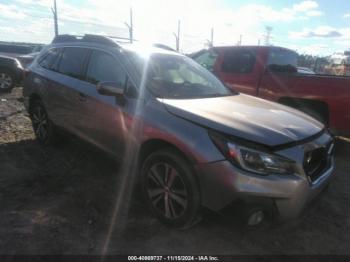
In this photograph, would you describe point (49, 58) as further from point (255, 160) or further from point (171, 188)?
point (255, 160)

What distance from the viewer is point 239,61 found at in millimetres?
6723

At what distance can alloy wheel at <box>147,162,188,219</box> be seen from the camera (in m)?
3.05

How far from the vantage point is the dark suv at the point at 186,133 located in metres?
2.70

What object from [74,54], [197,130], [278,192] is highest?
[74,54]

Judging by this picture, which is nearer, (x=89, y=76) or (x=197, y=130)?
(x=197, y=130)

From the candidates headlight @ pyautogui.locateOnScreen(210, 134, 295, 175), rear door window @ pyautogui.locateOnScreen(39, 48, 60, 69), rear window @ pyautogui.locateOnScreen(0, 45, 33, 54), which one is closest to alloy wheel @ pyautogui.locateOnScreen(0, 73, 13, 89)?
rear door window @ pyautogui.locateOnScreen(39, 48, 60, 69)

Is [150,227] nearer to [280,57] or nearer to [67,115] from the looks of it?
[67,115]

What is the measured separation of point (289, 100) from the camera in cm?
588

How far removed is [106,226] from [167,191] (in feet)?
2.36

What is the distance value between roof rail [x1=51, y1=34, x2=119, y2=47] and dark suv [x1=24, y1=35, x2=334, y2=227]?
2 centimetres

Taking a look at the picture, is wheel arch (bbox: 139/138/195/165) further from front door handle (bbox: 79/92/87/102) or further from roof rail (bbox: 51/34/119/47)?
roof rail (bbox: 51/34/119/47)

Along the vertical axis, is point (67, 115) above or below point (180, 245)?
above

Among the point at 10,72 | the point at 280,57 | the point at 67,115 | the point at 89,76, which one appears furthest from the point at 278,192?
the point at 10,72

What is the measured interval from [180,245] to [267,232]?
3.08ft
